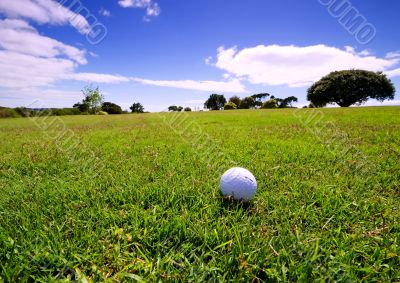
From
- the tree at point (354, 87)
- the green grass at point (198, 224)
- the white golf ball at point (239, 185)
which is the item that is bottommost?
the green grass at point (198, 224)

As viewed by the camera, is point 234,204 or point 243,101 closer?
point 234,204

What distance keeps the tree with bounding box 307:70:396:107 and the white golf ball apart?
5096 centimetres

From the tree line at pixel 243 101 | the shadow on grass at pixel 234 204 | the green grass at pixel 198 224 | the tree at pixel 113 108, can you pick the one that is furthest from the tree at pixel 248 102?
the shadow on grass at pixel 234 204

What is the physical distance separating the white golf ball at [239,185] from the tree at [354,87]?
167 feet

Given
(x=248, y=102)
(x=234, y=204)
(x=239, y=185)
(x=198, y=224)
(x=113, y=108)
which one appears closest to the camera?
(x=198, y=224)

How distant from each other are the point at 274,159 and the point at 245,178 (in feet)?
7.56

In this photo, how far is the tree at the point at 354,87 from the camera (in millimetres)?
45938

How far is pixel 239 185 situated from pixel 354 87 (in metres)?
52.5

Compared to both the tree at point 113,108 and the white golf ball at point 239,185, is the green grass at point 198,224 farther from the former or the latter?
the tree at point 113,108

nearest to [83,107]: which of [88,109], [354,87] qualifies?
[88,109]

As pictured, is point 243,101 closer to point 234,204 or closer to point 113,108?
point 113,108

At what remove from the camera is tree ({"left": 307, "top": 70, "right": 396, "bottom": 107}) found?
4594 centimetres

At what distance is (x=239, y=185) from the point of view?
2893mm

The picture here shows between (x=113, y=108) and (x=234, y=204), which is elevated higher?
(x=113, y=108)
